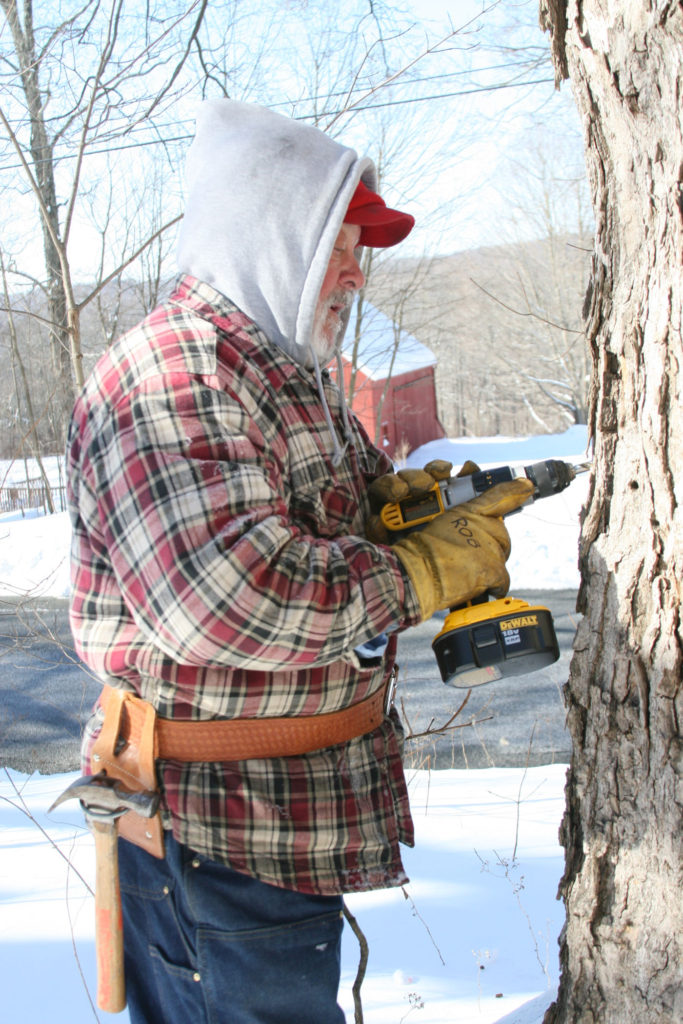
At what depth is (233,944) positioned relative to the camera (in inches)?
56.2

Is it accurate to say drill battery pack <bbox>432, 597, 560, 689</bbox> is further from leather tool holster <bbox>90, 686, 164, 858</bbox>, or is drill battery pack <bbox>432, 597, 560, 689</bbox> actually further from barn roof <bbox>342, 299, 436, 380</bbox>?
barn roof <bbox>342, 299, 436, 380</bbox>

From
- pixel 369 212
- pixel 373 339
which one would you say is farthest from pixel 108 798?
pixel 373 339

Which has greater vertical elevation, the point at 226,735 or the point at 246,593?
the point at 246,593

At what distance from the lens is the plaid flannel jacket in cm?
130

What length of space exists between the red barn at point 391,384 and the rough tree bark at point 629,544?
43.9 ft

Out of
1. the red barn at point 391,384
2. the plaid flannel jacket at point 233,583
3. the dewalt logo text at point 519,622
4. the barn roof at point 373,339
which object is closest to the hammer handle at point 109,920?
the plaid flannel jacket at point 233,583

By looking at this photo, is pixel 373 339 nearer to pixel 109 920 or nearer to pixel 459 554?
pixel 459 554

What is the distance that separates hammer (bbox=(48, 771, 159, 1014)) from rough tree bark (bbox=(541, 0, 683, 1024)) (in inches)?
36.3

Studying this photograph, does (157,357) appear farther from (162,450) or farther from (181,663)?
(181,663)

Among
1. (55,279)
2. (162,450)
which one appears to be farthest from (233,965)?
(55,279)

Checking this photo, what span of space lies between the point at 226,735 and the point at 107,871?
376mm

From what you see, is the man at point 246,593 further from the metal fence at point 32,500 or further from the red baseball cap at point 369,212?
the metal fence at point 32,500

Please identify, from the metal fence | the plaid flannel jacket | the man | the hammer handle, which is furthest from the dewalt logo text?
the metal fence

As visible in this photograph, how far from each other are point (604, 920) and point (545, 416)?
1779 inches
